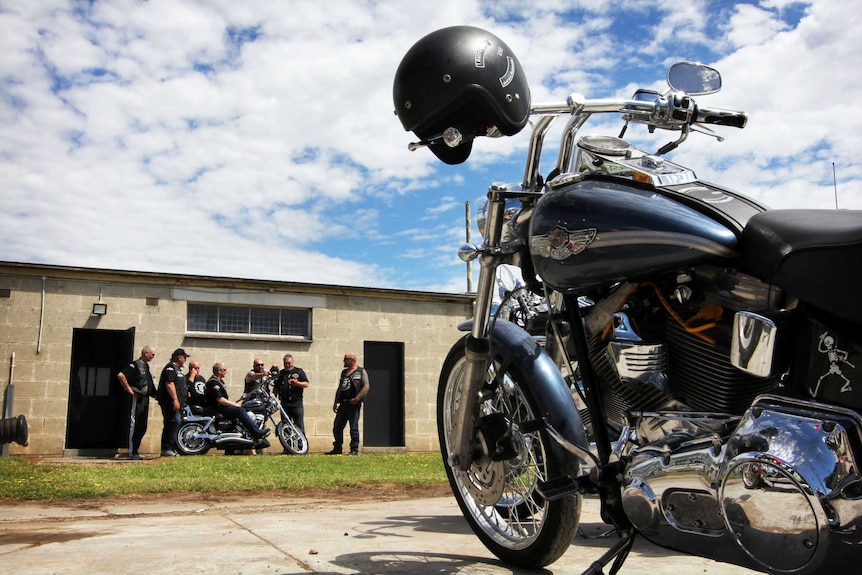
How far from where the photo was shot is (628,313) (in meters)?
1.99

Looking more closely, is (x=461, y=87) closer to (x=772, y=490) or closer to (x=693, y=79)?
(x=693, y=79)

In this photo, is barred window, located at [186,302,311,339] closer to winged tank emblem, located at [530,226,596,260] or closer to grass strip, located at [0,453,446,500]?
grass strip, located at [0,453,446,500]

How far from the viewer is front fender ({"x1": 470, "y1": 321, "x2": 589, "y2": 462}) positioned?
217cm

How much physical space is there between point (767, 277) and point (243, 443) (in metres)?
11.6

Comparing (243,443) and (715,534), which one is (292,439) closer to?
(243,443)

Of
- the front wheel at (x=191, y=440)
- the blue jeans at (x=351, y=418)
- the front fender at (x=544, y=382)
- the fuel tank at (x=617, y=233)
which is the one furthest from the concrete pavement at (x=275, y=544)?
A: the blue jeans at (x=351, y=418)

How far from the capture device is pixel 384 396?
671 inches

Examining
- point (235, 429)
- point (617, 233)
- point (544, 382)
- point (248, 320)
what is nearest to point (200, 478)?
point (544, 382)

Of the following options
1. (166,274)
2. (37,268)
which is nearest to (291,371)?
(166,274)

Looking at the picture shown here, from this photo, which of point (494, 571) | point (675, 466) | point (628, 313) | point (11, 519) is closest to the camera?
point (675, 466)

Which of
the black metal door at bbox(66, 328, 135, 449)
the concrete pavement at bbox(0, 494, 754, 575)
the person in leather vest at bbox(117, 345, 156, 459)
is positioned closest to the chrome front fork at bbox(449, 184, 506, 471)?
the concrete pavement at bbox(0, 494, 754, 575)

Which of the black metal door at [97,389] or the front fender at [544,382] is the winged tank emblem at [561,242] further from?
the black metal door at [97,389]

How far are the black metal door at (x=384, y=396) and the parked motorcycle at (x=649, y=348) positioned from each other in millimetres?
14178

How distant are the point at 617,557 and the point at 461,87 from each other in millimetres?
1268
